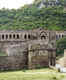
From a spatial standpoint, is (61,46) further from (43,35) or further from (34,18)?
(34,18)

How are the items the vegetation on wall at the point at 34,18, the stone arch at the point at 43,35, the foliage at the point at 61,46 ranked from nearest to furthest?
the foliage at the point at 61,46, the stone arch at the point at 43,35, the vegetation on wall at the point at 34,18

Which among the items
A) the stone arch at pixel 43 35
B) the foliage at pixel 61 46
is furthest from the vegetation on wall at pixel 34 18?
the stone arch at pixel 43 35

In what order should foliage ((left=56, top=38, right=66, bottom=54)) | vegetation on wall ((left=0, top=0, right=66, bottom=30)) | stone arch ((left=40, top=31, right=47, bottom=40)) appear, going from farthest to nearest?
vegetation on wall ((left=0, top=0, right=66, bottom=30)) → stone arch ((left=40, top=31, right=47, bottom=40)) → foliage ((left=56, top=38, right=66, bottom=54))

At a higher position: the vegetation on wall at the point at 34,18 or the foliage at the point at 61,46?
the vegetation on wall at the point at 34,18

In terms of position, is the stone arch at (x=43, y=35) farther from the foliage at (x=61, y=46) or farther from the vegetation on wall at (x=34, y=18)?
the vegetation on wall at (x=34, y=18)

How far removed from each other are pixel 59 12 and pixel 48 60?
51382 millimetres

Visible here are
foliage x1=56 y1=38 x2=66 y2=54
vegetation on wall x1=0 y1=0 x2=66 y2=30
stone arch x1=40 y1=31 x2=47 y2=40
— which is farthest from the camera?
vegetation on wall x1=0 y1=0 x2=66 y2=30

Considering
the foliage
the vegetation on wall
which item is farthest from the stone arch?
the vegetation on wall

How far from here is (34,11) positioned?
268 feet

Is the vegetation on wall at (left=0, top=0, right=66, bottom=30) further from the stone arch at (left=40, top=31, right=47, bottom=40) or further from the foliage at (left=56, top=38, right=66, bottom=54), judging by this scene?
the stone arch at (left=40, top=31, right=47, bottom=40)

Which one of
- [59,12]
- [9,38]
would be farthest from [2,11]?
[9,38]

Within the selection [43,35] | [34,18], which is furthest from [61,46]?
[34,18]

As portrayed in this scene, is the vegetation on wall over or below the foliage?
over

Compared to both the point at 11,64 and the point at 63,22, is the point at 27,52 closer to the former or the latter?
the point at 11,64
